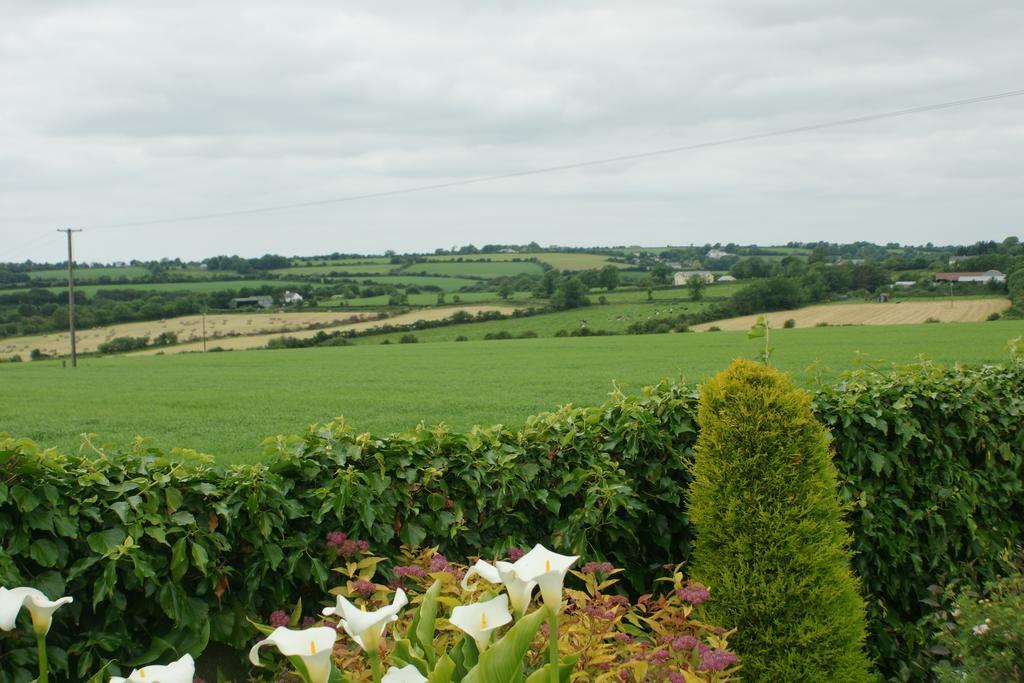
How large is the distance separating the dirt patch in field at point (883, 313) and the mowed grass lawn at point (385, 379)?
2.75ft

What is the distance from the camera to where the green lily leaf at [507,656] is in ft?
6.87

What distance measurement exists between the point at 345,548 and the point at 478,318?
186 ft

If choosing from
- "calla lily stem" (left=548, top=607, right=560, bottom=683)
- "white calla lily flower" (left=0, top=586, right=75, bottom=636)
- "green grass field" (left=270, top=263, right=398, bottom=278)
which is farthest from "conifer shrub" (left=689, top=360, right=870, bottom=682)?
"green grass field" (left=270, top=263, right=398, bottom=278)

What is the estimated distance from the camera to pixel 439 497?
454 centimetres

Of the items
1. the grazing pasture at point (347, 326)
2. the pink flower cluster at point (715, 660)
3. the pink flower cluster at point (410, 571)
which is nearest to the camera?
the pink flower cluster at point (715, 660)

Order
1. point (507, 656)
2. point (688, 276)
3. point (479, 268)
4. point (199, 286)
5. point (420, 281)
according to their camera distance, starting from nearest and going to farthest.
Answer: point (507, 656), point (688, 276), point (199, 286), point (420, 281), point (479, 268)

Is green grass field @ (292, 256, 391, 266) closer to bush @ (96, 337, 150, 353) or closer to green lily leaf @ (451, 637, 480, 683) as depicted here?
bush @ (96, 337, 150, 353)

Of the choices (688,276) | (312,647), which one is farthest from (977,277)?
(312,647)

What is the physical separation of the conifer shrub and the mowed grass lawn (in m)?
1.12

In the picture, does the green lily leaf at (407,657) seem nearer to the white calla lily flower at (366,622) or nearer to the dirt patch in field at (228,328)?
the white calla lily flower at (366,622)

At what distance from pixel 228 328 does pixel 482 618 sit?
6391cm

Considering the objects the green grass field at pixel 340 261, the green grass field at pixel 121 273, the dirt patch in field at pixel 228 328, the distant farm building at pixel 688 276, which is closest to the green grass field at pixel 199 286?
the green grass field at pixel 121 273

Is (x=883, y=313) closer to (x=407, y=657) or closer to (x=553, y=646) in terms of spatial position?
(x=407, y=657)

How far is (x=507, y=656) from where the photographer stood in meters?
2.12
